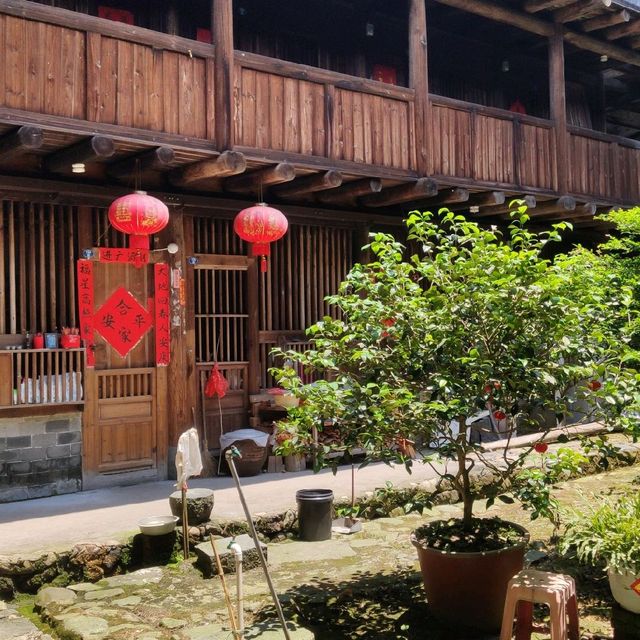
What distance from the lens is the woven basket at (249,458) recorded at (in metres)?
10.3

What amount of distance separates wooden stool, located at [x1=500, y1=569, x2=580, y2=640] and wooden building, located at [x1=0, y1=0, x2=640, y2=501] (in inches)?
226

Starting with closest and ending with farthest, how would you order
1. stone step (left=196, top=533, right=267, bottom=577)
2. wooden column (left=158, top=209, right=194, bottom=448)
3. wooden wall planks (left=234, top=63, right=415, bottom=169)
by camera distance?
stone step (left=196, top=533, right=267, bottom=577) → wooden wall planks (left=234, top=63, right=415, bottom=169) → wooden column (left=158, top=209, right=194, bottom=448)

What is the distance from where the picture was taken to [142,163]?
8.72m

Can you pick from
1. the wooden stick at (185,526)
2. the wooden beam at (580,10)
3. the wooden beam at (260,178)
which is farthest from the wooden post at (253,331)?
the wooden beam at (580,10)

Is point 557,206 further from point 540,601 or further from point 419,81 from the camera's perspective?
point 540,601

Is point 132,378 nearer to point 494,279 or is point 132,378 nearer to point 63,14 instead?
point 63,14

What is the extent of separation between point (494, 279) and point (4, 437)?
6.42 meters

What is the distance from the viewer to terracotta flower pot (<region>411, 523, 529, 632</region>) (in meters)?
5.53

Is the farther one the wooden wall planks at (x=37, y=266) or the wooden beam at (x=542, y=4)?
the wooden beam at (x=542, y=4)

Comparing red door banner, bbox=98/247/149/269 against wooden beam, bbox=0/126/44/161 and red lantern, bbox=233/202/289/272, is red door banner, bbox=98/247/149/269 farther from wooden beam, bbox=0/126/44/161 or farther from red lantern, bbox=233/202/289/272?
wooden beam, bbox=0/126/44/161

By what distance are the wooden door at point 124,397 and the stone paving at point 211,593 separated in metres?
2.71

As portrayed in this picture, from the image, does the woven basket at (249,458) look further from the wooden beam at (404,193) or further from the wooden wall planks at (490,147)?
the wooden wall planks at (490,147)

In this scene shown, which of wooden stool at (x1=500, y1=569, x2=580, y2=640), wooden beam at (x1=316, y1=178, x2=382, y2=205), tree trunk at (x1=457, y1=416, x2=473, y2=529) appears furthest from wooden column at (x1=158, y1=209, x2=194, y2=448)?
wooden stool at (x1=500, y1=569, x2=580, y2=640)

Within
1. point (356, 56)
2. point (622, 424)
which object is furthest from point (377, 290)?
point (356, 56)
